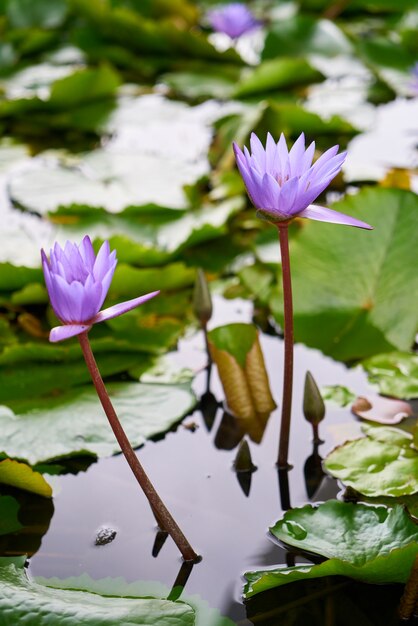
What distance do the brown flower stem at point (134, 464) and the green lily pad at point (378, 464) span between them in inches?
11.6

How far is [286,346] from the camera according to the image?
45.6 inches

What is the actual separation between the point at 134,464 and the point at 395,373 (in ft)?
2.12

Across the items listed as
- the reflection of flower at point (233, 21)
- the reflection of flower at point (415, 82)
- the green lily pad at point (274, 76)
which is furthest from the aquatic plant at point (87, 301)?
the reflection of flower at point (233, 21)

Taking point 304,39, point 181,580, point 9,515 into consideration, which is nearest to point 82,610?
point 181,580

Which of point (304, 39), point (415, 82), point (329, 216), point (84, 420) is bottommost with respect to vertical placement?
point (84, 420)

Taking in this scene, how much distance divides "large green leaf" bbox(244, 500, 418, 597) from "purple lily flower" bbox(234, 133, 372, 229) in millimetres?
429

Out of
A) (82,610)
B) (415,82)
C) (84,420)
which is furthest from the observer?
(415,82)

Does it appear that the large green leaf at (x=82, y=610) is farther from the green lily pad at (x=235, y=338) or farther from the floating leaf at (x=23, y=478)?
the green lily pad at (x=235, y=338)

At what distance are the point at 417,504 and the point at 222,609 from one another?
360mm

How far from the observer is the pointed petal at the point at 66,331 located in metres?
0.95

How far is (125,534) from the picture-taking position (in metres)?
1.19

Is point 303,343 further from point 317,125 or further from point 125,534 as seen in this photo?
point 317,125

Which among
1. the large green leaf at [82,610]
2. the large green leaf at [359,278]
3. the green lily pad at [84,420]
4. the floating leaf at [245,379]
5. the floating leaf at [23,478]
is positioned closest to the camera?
the large green leaf at [82,610]

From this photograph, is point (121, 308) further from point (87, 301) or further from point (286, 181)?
point (286, 181)
